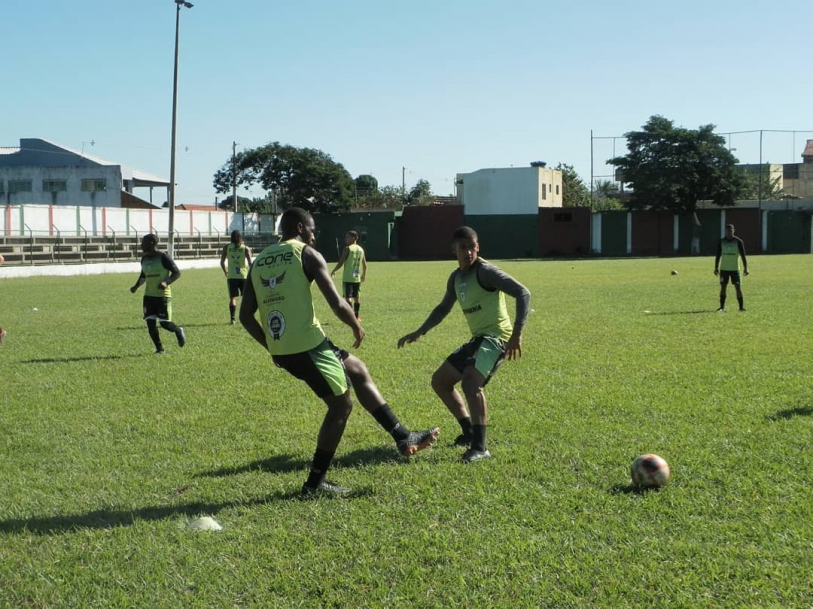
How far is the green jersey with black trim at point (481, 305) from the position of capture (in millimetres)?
6891

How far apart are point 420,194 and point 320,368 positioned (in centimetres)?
10153

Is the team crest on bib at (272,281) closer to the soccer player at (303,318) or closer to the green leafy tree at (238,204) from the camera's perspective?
the soccer player at (303,318)

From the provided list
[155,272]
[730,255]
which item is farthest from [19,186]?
[730,255]

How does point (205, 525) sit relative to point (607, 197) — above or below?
below

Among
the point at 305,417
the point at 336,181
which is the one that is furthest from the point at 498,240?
the point at 305,417

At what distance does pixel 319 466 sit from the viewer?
18.7 feet

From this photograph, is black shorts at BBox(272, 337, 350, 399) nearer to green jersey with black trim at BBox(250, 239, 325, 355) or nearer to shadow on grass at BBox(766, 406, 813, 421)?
green jersey with black trim at BBox(250, 239, 325, 355)

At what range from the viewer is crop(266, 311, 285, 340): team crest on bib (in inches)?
219

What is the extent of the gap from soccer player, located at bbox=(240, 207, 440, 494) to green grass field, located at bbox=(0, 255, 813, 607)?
1.73ft

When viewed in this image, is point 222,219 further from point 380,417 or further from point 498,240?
point 380,417

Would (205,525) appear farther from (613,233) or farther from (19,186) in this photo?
(19,186)

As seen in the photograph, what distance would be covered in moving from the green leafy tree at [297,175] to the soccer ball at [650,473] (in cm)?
6288

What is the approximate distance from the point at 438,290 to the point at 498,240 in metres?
38.0

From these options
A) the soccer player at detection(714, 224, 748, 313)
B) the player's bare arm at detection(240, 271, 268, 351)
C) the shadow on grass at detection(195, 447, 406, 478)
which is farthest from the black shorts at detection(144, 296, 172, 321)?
the soccer player at detection(714, 224, 748, 313)
